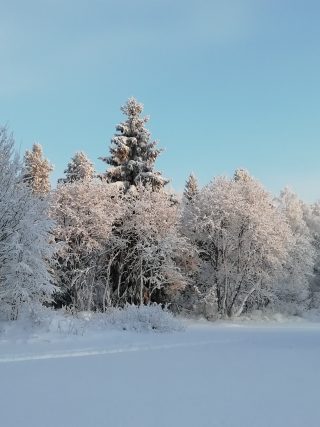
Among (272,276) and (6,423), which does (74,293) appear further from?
(6,423)

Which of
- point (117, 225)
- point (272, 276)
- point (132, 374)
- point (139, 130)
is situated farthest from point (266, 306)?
point (132, 374)

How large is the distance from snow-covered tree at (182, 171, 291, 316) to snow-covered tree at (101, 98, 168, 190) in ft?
14.2

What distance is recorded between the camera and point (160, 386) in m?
8.32

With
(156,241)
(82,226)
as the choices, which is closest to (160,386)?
(82,226)

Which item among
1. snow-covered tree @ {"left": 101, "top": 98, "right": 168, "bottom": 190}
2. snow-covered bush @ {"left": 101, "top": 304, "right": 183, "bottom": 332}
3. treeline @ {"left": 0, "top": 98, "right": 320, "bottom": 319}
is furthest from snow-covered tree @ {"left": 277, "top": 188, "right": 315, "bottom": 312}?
snow-covered bush @ {"left": 101, "top": 304, "right": 183, "bottom": 332}

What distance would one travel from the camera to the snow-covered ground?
20.3 feet

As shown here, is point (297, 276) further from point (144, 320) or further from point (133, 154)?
point (144, 320)

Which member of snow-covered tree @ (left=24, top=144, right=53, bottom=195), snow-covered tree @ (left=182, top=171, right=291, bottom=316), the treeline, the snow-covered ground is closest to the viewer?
the snow-covered ground

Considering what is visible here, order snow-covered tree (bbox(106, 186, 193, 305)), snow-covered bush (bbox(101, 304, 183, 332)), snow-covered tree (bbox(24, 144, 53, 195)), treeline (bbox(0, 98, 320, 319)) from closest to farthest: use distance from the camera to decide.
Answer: snow-covered bush (bbox(101, 304, 183, 332))
treeline (bbox(0, 98, 320, 319))
snow-covered tree (bbox(106, 186, 193, 305))
snow-covered tree (bbox(24, 144, 53, 195))

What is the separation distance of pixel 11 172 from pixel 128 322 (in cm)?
784

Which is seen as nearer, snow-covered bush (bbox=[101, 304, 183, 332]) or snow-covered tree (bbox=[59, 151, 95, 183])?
snow-covered bush (bbox=[101, 304, 183, 332])

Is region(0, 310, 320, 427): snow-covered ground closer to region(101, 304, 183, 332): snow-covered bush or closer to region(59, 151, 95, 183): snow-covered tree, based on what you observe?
region(101, 304, 183, 332): snow-covered bush

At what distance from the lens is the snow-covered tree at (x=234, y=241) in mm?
38969

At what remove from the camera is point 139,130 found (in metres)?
37.8
